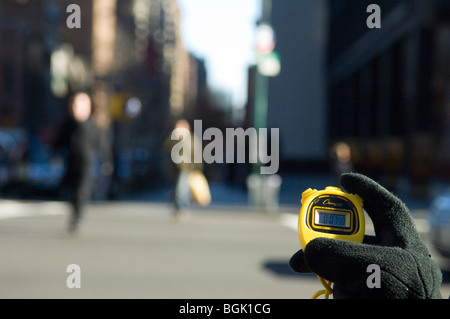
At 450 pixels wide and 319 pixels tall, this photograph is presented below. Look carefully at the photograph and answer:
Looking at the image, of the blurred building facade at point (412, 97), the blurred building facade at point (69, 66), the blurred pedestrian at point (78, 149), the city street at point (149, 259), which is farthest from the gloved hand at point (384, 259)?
the blurred building facade at point (69, 66)

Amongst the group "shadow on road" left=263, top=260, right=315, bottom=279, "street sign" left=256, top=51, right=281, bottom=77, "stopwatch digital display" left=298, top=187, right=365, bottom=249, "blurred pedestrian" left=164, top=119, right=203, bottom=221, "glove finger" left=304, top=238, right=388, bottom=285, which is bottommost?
"shadow on road" left=263, top=260, right=315, bottom=279

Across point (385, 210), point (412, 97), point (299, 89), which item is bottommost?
point (385, 210)

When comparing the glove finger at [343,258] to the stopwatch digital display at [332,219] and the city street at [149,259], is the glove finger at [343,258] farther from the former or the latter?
the city street at [149,259]

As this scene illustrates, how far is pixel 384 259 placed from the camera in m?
1.12

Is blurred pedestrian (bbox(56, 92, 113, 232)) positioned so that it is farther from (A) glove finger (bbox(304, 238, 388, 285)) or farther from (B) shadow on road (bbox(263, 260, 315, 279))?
(A) glove finger (bbox(304, 238, 388, 285))

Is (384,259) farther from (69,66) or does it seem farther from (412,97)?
(69,66)

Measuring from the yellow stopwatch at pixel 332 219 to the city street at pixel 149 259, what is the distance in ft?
10.6

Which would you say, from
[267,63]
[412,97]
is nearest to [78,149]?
[267,63]

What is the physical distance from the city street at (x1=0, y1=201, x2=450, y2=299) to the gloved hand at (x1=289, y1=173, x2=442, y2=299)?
3.18 meters

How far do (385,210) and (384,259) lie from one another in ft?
0.36

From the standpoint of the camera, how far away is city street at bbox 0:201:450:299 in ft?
20.1

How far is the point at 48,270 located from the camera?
711 cm

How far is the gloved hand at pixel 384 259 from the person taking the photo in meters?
1.12

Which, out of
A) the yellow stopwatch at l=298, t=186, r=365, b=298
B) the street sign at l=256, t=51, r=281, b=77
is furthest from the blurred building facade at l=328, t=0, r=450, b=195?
the yellow stopwatch at l=298, t=186, r=365, b=298
